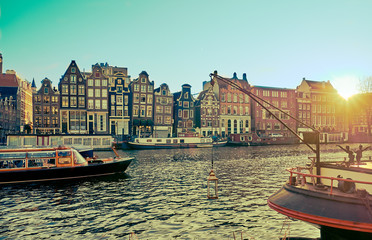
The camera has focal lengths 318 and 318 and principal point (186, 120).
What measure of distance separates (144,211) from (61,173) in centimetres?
1400

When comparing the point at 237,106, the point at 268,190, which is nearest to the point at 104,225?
the point at 268,190

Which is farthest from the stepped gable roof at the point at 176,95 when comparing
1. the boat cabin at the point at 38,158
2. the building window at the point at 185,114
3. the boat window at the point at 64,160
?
the boat window at the point at 64,160

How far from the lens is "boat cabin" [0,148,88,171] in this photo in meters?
28.1

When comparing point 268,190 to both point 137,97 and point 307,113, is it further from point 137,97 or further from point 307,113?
point 307,113

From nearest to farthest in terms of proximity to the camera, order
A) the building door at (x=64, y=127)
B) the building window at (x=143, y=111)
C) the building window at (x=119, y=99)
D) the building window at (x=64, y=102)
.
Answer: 1. the building door at (x=64, y=127)
2. the building window at (x=64, y=102)
3. the building window at (x=119, y=99)
4. the building window at (x=143, y=111)

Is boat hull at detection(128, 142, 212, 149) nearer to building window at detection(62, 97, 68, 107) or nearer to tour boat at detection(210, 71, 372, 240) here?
building window at detection(62, 97, 68, 107)

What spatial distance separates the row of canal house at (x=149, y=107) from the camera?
278 ft

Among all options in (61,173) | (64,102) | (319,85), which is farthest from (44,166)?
(319,85)

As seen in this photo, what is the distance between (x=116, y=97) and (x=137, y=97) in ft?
19.3

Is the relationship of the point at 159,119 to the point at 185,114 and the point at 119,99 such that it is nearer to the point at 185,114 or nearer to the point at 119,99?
the point at 185,114

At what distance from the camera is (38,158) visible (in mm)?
28781

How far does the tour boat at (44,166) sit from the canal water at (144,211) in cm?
172


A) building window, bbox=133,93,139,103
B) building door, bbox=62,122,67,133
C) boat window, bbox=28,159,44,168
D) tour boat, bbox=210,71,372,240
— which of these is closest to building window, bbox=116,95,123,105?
building window, bbox=133,93,139,103

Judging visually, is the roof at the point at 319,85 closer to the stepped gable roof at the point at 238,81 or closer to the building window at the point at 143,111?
the stepped gable roof at the point at 238,81
